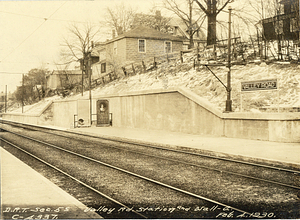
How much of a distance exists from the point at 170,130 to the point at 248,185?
1328 cm

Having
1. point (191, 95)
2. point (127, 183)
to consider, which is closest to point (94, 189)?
point (127, 183)

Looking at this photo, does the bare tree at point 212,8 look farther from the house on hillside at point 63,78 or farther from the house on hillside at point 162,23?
the house on hillside at point 63,78

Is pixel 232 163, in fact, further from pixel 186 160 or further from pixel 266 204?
pixel 266 204

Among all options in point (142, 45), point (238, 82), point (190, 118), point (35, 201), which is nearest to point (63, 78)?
point (142, 45)

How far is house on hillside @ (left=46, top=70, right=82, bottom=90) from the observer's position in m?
68.0

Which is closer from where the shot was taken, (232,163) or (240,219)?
(240,219)

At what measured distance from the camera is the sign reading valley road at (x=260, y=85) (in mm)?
16081

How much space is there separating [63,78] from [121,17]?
34.9 meters

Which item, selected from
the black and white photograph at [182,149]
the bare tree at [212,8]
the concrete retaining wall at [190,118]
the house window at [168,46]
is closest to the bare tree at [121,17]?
the black and white photograph at [182,149]

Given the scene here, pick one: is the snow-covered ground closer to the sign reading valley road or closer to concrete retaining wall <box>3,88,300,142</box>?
the sign reading valley road

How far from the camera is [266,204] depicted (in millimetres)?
6438

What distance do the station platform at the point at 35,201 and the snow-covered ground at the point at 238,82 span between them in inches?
449

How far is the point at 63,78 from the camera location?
70.1 meters

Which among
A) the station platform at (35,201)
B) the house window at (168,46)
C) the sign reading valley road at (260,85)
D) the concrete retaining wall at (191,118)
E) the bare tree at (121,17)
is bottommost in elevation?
the station platform at (35,201)
